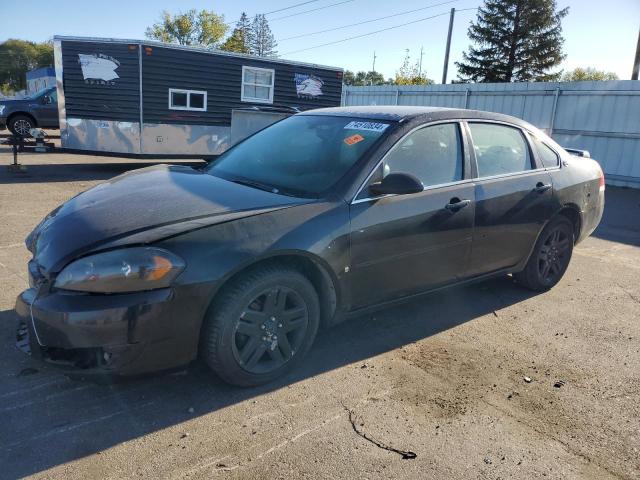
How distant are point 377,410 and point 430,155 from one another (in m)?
1.93

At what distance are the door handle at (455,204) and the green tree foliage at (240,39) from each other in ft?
195

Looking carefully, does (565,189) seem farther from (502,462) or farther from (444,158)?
(502,462)

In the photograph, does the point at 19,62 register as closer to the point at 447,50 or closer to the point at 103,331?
the point at 447,50

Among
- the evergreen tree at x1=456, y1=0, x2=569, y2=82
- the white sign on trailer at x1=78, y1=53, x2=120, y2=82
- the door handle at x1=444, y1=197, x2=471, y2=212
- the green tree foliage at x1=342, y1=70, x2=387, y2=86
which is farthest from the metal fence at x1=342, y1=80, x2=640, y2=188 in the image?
the green tree foliage at x1=342, y1=70, x2=387, y2=86

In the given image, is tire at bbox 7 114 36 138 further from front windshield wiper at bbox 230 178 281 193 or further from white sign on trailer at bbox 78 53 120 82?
front windshield wiper at bbox 230 178 281 193

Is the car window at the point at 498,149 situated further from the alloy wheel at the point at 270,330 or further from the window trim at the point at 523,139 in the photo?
the alloy wheel at the point at 270,330

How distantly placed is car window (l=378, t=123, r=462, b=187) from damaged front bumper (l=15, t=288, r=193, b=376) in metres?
1.78

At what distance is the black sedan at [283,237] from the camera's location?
260 cm

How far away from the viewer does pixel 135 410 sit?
2.80 metres

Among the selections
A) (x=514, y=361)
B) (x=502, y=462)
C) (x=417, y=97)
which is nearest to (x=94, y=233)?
(x=502, y=462)

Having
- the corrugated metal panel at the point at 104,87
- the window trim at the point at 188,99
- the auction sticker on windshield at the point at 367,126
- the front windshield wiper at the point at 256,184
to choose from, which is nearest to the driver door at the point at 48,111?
the corrugated metal panel at the point at 104,87

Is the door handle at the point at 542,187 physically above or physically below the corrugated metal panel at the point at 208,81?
below

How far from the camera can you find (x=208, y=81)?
1209cm

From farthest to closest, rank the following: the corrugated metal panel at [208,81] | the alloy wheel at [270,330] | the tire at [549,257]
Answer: the corrugated metal panel at [208,81], the tire at [549,257], the alloy wheel at [270,330]
